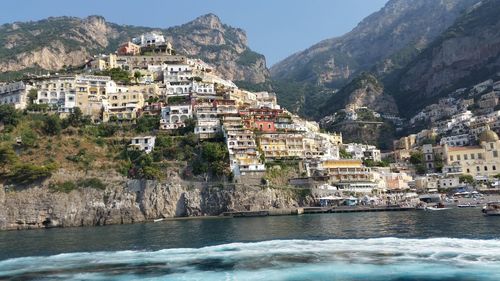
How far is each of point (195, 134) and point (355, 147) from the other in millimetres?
39461

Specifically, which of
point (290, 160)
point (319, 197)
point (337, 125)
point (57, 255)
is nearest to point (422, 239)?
point (57, 255)

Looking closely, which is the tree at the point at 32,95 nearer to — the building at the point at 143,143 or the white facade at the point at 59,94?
the white facade at the point at 59,94

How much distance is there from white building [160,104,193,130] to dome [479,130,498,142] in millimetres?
57838

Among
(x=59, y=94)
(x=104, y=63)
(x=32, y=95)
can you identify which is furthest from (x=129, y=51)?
(x=32, y=95)

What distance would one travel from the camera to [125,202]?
67000 millimetres

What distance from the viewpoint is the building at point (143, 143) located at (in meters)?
75.6

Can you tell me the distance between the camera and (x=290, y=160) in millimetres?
79562

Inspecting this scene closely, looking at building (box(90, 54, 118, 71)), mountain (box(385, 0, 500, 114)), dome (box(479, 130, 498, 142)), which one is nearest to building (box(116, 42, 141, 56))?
building (box(90, 54, 118, 71))

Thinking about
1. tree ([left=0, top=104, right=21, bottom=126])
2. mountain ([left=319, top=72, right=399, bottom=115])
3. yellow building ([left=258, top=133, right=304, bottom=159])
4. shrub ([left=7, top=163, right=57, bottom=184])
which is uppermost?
mountain ([left=319, top=72, right=399, bottom=115])

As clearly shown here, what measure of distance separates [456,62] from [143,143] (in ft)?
365

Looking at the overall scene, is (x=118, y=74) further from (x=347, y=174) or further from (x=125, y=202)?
(x=347, y=174)

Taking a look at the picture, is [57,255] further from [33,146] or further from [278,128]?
[278,128]

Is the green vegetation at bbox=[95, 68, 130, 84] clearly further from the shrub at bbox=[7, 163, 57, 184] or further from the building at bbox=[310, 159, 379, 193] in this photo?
the building at bbox=[310, 159, 379, 193]

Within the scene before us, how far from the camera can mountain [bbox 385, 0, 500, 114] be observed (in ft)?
468
